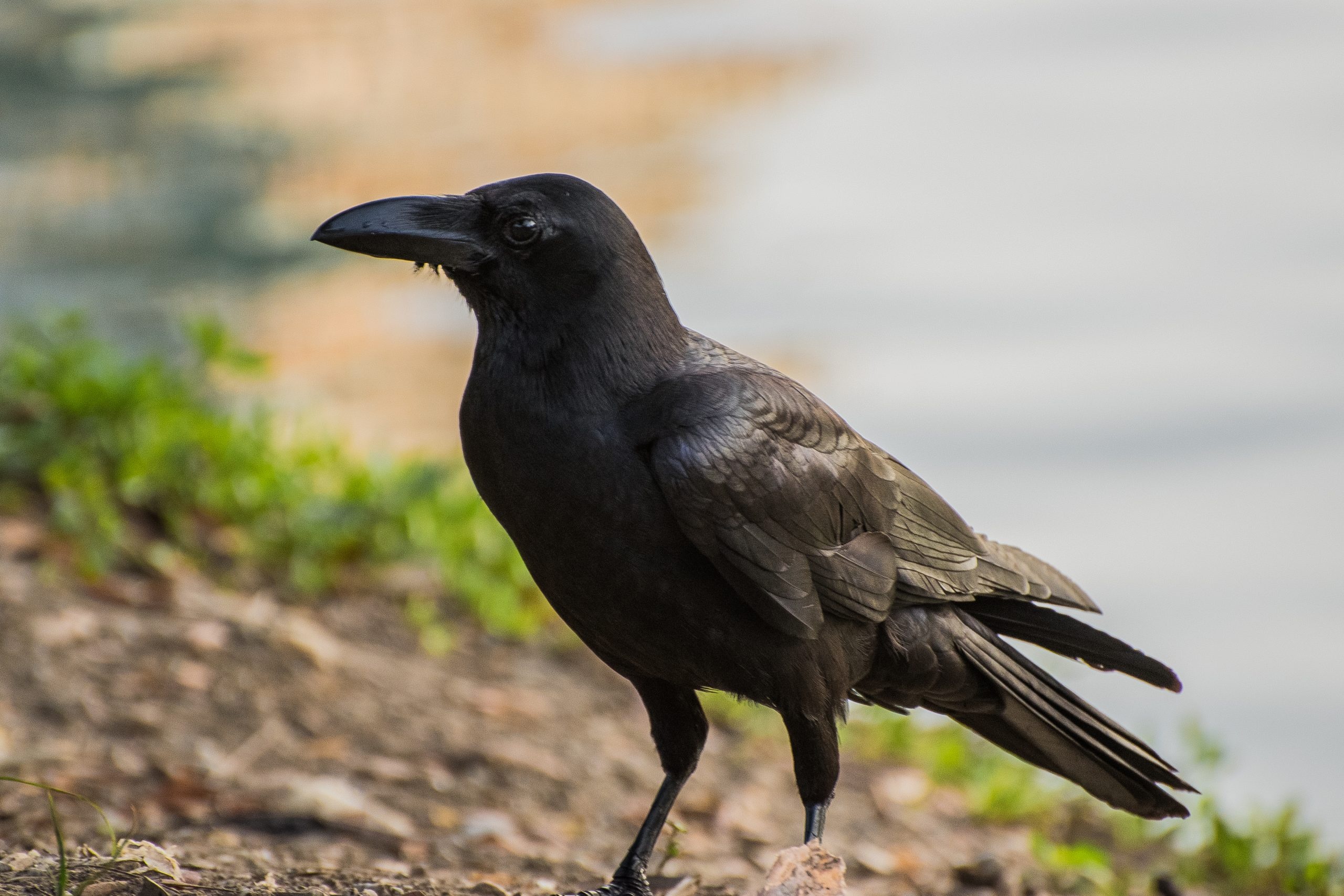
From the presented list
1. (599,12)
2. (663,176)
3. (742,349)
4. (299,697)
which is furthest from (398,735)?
(599,12)

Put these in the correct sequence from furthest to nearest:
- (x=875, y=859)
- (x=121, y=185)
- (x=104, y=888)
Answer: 1. (x=121, y=185)
2. (x=875, y=859)
3. (x=104, y=888)

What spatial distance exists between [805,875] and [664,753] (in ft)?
1.97

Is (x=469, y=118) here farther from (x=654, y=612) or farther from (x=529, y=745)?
(x=654, y=612)

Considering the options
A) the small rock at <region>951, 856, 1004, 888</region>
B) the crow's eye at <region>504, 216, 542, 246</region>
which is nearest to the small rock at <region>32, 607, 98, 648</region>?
the crow's eye at <region>504, 216, 542, 246</region>

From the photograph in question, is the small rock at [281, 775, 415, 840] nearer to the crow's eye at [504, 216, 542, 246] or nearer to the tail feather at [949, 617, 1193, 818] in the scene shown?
the tail feather at [949, 617, 1193, 818]

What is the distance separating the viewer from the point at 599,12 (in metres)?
18.7

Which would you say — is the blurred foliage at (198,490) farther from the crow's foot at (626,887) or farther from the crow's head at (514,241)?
the crow's head at (514,241)

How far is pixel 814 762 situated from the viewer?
319 cm

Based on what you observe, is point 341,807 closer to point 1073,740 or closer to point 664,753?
point 664,753

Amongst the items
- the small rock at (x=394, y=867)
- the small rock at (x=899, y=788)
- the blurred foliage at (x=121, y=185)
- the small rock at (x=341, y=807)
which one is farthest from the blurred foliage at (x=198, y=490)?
the blurred foliage at (x=121, y=185)

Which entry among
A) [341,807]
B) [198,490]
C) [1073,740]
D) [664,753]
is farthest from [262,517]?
[1073,740]

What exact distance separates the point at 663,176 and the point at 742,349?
4756mm

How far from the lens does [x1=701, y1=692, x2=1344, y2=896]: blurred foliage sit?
4.22 m

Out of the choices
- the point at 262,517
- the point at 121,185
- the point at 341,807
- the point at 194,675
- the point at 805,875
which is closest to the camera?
the point at 805,875
